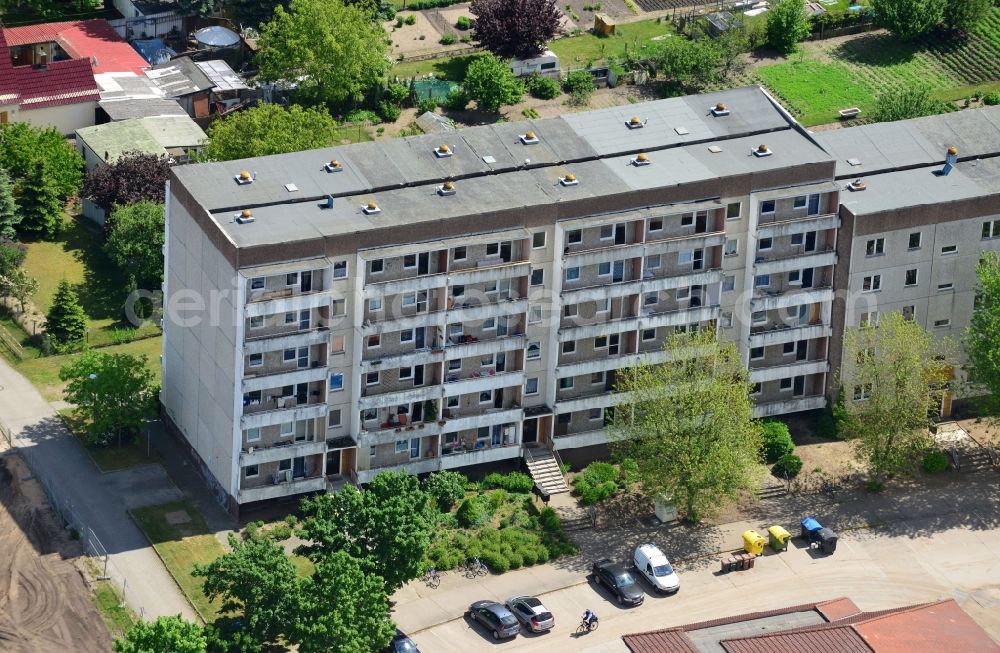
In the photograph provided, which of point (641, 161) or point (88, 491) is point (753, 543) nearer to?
point (641, 161)

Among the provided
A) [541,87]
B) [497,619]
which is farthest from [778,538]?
[541,87]

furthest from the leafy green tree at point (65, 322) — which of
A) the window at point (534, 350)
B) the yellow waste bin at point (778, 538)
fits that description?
the yellow waste bin at point (778, 538)

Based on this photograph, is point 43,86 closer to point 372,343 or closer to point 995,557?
point 372,343

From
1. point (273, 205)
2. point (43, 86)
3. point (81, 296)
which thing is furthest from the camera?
point (43, 86)

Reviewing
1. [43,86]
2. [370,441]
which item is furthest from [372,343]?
[43,86]

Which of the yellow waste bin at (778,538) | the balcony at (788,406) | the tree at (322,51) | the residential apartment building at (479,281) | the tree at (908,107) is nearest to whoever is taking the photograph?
the residential apartment building at (479,281)

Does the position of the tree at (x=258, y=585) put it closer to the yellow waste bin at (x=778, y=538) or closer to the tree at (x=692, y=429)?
the tree at (x=692, y=429)
